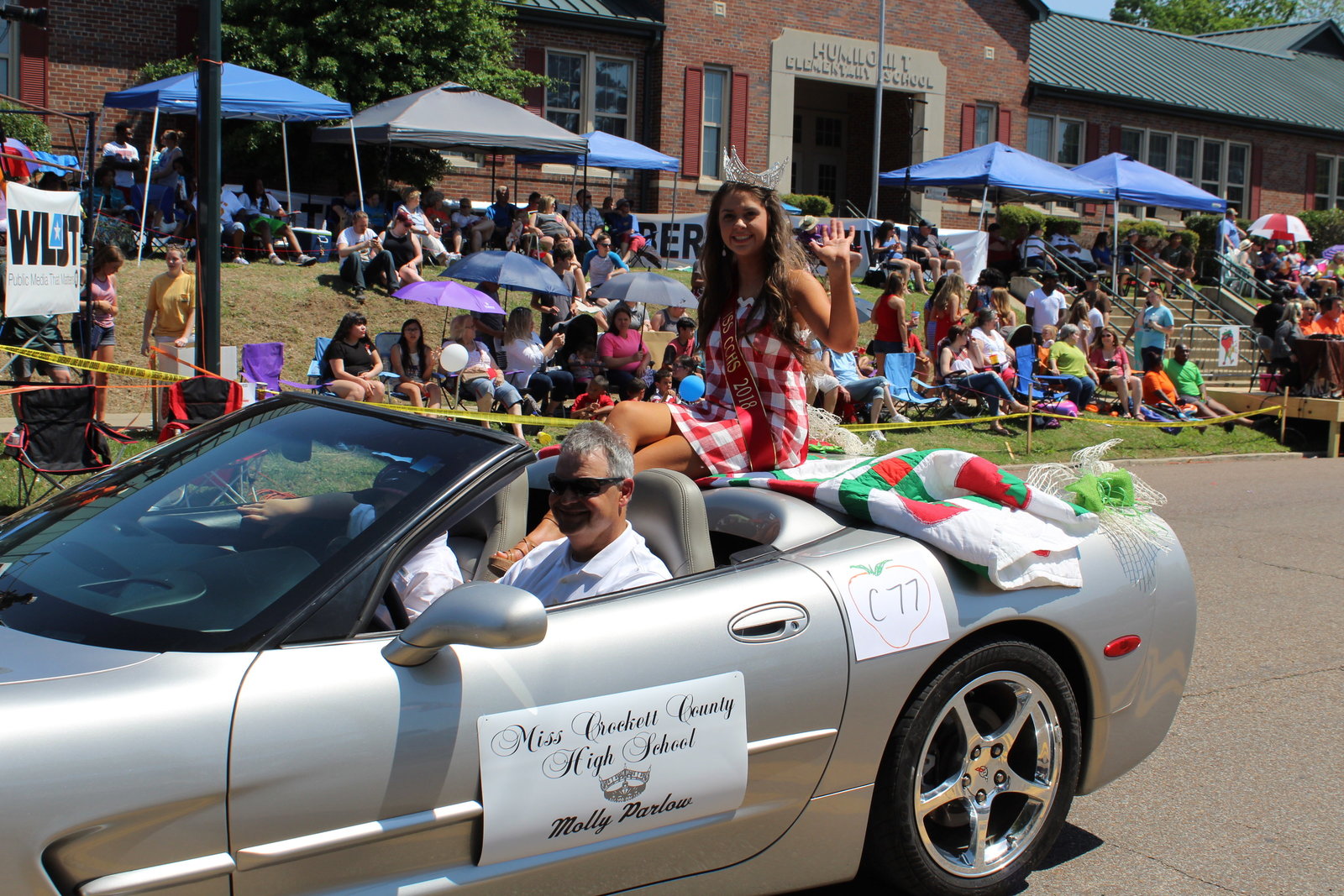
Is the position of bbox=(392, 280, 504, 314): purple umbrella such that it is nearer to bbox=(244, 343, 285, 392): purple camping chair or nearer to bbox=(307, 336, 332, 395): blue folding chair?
bbox=(307, 336, 332, 395): blue folding chair

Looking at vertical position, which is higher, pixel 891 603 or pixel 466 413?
pixel 891 603

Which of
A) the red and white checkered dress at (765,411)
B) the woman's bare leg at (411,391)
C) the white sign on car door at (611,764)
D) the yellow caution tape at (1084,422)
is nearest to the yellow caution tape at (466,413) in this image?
the yellow caution tape at (1084,422)

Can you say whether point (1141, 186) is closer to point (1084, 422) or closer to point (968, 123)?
point (968, 123)

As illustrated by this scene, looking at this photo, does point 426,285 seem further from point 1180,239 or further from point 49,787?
point 1180,239

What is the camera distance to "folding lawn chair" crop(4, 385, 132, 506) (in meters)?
7.80

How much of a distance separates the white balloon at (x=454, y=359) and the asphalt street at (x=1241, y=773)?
6.32 m

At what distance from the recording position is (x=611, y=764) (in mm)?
2723

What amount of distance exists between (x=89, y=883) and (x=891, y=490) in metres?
2.26

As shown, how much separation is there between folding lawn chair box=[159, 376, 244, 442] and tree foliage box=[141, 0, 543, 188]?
1065 cm

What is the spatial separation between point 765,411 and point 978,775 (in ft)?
4.70

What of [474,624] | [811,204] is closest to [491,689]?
[474,624]

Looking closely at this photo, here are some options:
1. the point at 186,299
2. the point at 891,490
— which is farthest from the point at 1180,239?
the point at 891,490

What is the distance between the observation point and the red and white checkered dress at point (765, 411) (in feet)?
13.7

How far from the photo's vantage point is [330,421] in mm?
3234
